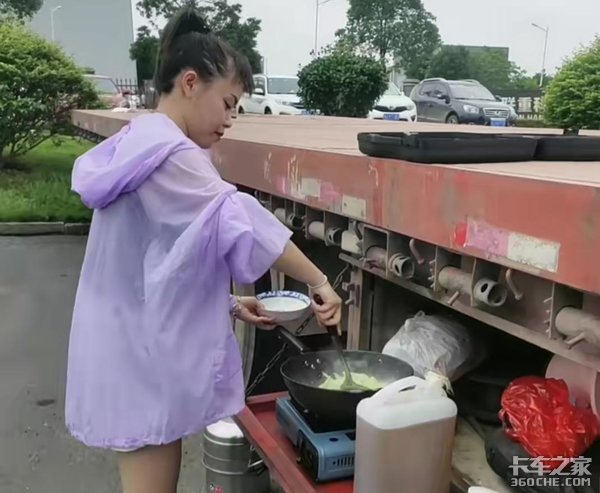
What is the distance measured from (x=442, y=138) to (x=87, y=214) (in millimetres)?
7527

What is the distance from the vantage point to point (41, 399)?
3926 mm

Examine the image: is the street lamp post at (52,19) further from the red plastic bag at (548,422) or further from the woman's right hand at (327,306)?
the red plastic bag at (548,422)

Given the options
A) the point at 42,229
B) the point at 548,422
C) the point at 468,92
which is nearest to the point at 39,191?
the point at 42,229

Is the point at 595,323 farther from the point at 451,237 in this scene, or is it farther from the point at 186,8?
the point at 186,8

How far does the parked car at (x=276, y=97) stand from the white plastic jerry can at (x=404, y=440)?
54.5 ft

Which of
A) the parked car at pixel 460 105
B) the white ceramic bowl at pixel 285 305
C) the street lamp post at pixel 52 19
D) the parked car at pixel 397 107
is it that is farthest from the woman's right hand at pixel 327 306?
the street lamp post at pixel 52 19

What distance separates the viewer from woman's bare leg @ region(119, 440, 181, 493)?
5.96 ft

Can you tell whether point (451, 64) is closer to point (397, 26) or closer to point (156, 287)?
point (397, 26)

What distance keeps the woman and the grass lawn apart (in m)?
6.67

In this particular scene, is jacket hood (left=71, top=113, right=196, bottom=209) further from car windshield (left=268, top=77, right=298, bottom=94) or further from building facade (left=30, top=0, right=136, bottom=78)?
building facade (left=30, top=0, right=136, bottom=78)

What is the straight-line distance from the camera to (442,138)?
1630 mm

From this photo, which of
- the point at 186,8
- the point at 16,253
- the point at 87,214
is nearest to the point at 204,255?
the point at 186,8

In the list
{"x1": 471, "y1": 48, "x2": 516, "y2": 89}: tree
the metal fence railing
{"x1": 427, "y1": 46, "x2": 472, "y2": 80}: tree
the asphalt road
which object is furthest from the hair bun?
{"x1": 471, "y1": 48, "x2": 516, "y2": 89}: tree

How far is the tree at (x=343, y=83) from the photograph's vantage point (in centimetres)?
1324
